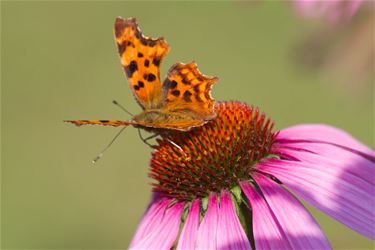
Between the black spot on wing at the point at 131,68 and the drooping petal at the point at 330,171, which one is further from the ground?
the black spot on wing at the point at 131,68

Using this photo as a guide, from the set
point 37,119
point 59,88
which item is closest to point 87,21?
point 59,88

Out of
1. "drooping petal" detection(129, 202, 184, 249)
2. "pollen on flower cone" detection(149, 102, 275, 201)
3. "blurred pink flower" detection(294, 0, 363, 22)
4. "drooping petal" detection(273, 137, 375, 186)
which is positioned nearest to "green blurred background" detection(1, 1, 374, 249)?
"blurred pink flower" detection(294, 0, 363, 22)

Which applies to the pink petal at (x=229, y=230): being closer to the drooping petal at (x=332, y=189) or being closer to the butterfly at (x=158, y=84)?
the drooping petal at (x=332, y=189)

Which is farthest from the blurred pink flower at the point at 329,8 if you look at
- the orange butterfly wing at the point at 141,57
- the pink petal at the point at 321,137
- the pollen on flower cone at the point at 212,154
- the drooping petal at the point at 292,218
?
→ the drooping petal at the point at 292,218

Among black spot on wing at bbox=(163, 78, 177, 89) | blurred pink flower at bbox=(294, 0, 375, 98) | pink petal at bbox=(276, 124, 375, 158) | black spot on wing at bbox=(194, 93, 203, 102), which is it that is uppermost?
blurred pink flower at bbox=(294, 0, 375, 98)

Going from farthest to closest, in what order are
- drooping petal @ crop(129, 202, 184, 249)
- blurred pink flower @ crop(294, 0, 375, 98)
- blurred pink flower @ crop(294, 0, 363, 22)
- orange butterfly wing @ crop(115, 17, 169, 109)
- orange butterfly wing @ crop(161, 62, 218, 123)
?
blurred pink flower @ crop(294, 0, 375, 98) → blurred pink flower @ crop(294, 0, 363, 22) → orange butterfly wing @ crop(115, 17, 169, 109) → orange butterfly wing @ crop(161, 62, 218, 123) → drooping petal @ crop(129, 202, 184, 249)

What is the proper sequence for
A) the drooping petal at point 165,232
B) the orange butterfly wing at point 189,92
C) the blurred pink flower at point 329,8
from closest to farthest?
the drooping petal at point 165,232 → the orange butterfly wing at point 189,92 → the blurred pink flower at point 329,8

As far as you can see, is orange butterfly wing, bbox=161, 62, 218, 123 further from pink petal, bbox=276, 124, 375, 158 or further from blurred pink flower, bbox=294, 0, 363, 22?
blurred pink flower, bbox=294, 0, 363, 22
